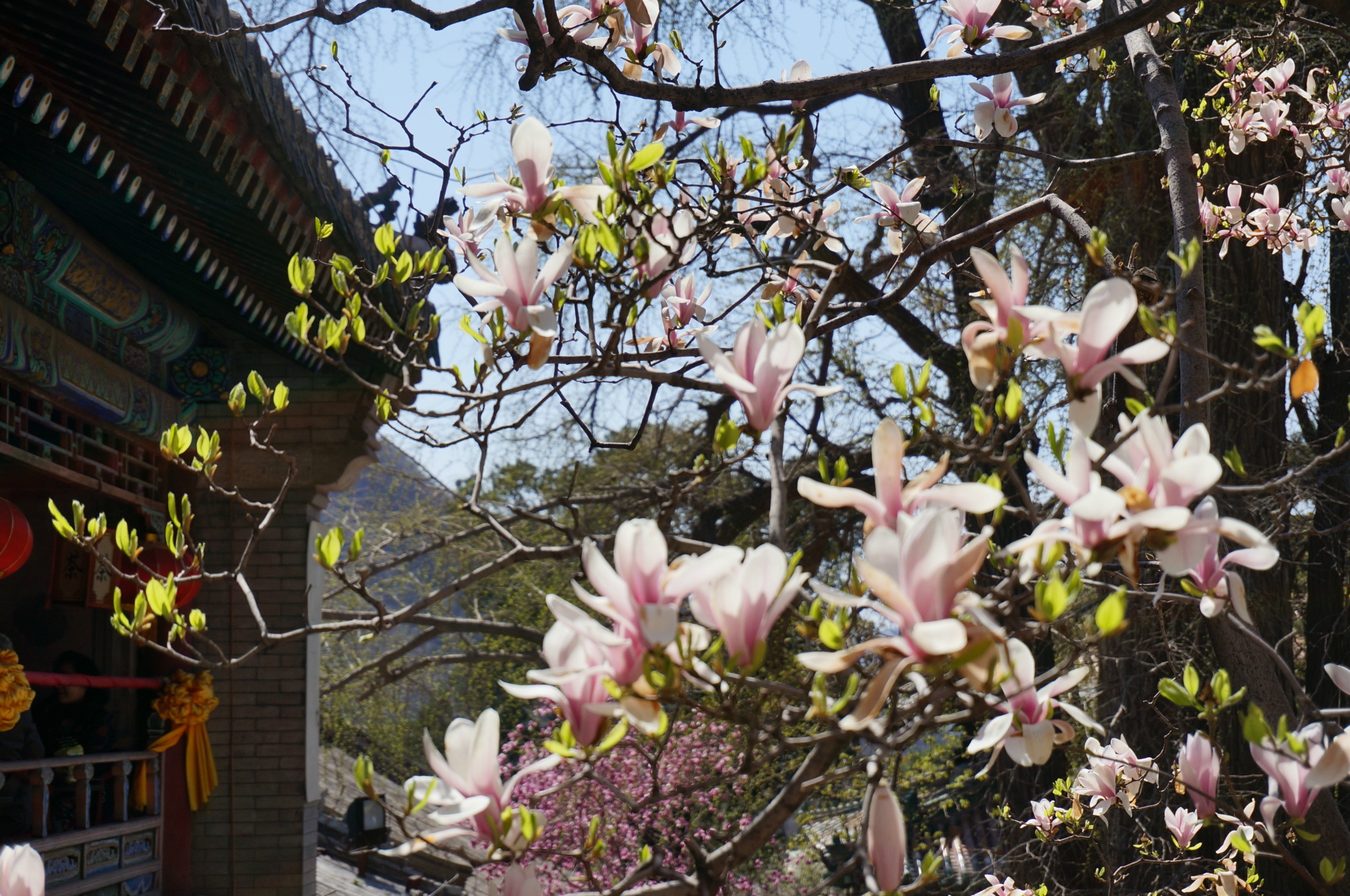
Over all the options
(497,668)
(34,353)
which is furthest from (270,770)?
(497,668)

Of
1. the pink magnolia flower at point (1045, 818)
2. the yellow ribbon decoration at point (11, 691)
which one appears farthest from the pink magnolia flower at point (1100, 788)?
the yellow ribbon decoration at point (11, 691)

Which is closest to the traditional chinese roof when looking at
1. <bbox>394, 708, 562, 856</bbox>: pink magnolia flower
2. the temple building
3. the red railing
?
the temple building

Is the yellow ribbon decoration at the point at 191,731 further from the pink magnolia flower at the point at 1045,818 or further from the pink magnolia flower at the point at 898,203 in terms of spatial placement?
the pink magnolia flower at the point at 898,203

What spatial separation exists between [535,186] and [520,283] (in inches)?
8.0

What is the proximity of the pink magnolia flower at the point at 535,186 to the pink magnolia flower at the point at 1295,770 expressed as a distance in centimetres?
93

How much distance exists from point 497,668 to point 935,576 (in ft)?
34.7

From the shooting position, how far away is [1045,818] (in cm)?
257

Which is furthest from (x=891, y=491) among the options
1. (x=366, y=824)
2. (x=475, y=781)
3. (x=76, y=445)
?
(x=366, y=824)

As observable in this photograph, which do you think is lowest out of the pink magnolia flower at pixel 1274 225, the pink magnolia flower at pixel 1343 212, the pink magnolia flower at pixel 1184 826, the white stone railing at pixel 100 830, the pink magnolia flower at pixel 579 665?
the white stone railing at pixel 100 830

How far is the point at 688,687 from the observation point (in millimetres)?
1168

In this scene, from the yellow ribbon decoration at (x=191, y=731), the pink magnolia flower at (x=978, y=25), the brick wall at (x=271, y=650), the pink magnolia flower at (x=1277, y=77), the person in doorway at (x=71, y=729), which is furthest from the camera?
the brick wall at (x=271, y=650)

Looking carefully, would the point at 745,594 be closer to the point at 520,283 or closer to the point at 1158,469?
the point at 1158,469

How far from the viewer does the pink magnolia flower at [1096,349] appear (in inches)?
36.8

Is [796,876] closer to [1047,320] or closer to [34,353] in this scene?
[34,353]
